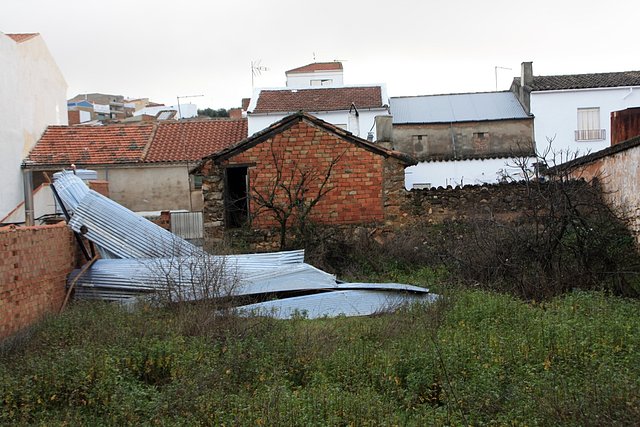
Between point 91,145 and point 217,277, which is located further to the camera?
point 91,145

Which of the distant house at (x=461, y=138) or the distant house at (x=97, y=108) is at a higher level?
the distant house at (x=97, y=108)

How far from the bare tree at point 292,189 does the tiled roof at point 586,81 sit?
21450mm

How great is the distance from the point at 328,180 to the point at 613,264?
24.7 ft

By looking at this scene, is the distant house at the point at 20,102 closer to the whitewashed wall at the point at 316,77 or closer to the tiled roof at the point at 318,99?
the tiled roof at the point at 318,99

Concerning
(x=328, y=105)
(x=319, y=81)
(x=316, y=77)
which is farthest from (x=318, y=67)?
(x=328, y=105)

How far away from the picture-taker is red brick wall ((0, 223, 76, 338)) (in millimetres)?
9734

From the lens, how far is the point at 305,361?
8.30 m

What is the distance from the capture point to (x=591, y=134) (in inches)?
1416

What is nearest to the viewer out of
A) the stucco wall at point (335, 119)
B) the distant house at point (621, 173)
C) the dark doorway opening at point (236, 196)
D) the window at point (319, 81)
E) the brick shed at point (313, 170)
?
the distant house at point (621, 173)

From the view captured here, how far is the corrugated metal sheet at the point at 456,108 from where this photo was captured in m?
36.8

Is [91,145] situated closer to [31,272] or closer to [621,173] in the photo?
[31,272]

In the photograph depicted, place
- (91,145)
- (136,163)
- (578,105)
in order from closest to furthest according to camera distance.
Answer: (136,163)
(91,145)
(578,105)

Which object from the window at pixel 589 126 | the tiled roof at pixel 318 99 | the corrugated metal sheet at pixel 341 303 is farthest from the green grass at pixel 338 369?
the window at pixel 589 126

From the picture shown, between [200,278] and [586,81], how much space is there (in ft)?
98.2
